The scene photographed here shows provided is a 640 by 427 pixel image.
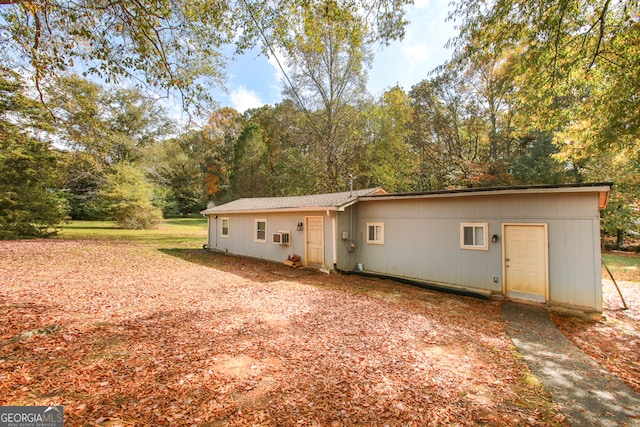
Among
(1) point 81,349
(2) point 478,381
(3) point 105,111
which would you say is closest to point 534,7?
(2) point 478,381

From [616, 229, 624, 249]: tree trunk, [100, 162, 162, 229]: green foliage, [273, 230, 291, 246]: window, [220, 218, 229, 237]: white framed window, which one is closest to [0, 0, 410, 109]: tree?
[273, 230, 291, 246]: window

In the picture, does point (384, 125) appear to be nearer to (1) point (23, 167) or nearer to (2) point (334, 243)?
(2) point (334, 243)

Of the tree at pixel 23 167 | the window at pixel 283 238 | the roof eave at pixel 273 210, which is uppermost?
the tree at pixel 23 167

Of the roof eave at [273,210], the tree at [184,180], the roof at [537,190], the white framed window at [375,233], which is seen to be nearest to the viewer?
the roof at [537,190]

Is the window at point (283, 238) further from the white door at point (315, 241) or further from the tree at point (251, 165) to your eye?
the tree at point (251, 165)

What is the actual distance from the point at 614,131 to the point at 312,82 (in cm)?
1503

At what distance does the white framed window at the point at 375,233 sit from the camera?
32.0ft

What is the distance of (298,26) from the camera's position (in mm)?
6695

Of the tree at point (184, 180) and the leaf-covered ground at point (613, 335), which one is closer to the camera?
the leaf-covered ground at point (613, 335)

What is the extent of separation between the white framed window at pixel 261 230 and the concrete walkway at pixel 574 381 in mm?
9342

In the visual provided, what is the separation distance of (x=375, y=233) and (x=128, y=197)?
21378 millimetres

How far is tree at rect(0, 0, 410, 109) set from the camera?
5164 millimetres

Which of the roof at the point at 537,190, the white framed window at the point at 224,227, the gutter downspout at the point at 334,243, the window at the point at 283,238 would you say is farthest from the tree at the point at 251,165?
the roof at the point at 537,190

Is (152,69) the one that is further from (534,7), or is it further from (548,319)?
(548,319)
